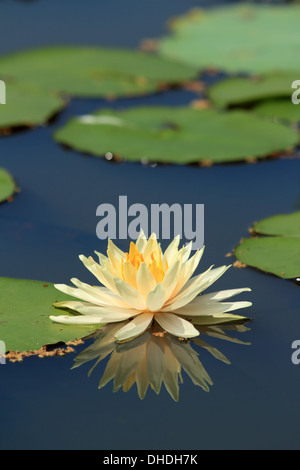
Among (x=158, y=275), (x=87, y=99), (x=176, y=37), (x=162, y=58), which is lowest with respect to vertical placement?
(x=158, y=275)

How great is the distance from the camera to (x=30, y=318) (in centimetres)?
321

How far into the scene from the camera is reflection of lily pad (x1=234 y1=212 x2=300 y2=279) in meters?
3.71

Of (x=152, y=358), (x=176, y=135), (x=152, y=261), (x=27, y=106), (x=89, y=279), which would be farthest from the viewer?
(x=27, y=106)

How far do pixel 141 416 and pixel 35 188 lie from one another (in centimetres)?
243

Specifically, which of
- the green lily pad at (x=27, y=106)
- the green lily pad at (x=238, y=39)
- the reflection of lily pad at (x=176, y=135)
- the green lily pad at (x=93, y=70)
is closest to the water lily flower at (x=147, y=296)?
the reflection of lily pad at (x=176, y=135)

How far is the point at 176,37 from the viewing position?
8.02 metres

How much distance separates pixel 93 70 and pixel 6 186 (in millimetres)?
2580

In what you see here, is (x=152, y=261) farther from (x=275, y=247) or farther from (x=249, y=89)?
(x=249, y=89)

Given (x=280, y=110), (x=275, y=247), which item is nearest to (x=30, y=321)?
(x=275, y=247)

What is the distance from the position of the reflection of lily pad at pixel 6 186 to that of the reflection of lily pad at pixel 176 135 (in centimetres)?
75
